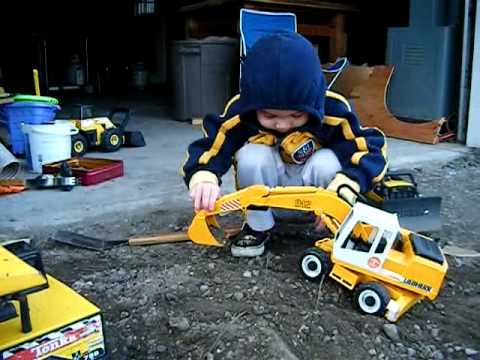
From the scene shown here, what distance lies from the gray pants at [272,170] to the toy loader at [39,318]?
73cm

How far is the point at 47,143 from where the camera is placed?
8.74 feet

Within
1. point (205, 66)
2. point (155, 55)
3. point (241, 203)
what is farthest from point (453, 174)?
point (155, 55)

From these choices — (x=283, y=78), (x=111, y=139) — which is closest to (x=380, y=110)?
(x=111, y=139)

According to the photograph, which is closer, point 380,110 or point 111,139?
point 111,139

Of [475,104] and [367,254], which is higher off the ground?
[475,104]

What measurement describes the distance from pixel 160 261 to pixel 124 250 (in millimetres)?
143

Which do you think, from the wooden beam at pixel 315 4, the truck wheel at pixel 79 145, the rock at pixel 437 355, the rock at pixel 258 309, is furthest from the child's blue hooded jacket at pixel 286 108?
the wooden beam at pixel 315 4

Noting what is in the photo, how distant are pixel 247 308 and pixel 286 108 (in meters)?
0.47

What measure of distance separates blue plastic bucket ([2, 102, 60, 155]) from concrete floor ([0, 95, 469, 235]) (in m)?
0.32

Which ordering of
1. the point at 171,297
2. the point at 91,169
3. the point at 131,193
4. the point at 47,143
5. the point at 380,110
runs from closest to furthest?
the point at 171,297 < the point at 131,193 < the point at 91,169 < the point at 47,143 < the point at 380,110

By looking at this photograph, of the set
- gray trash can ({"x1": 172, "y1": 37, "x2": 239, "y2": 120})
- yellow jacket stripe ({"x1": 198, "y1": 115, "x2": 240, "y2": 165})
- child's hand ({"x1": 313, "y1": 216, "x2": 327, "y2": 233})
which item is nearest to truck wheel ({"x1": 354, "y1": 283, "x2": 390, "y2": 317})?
child's hand ({"x1": 313, "y1": 216, "x2": 327, "y2": 233})

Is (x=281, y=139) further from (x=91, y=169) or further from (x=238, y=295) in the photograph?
(x=91, y=169)

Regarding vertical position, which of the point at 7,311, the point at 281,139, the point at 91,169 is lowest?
the point at 91,169

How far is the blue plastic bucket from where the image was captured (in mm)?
2904
